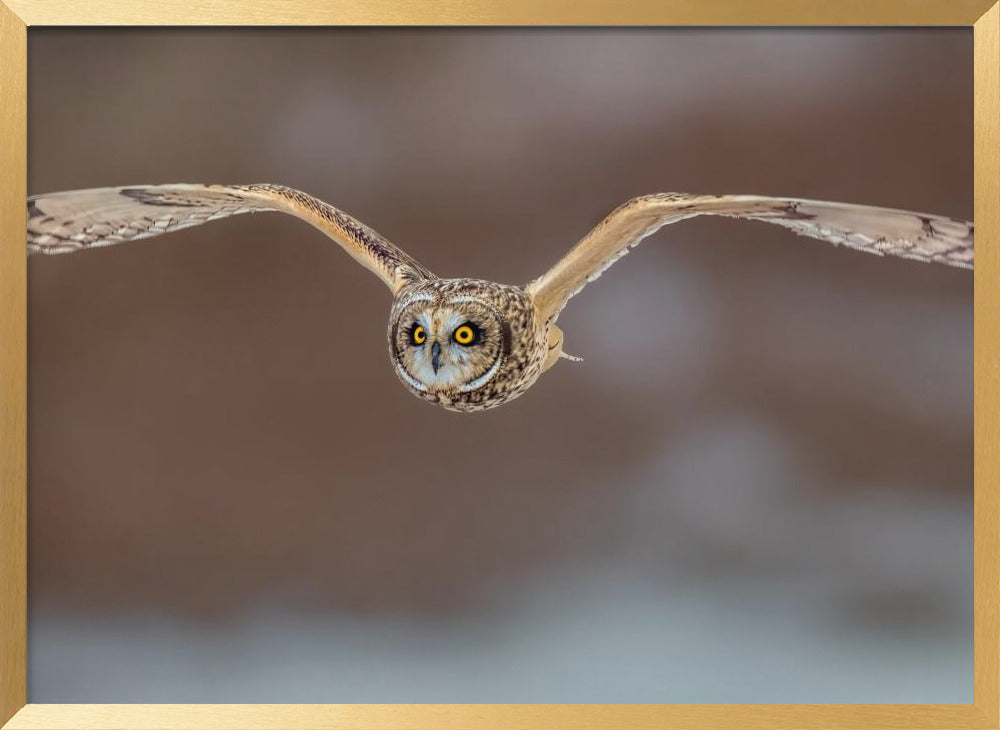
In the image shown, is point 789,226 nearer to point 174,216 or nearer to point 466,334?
point 466,334

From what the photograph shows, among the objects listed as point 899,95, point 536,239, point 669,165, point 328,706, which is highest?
point 899,95

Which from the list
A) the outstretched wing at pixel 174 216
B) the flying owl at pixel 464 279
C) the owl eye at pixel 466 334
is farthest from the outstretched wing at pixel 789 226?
the outstretched wing at pixel 174 216

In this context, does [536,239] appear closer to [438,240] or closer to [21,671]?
[438,240]

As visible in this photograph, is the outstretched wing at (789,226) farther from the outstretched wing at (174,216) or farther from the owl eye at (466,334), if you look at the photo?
the outstretched wing at (174,216)

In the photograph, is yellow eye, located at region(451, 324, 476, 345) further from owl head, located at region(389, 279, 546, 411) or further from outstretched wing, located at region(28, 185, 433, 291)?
outstretched wing, located at region(28, 185, 433, 291)

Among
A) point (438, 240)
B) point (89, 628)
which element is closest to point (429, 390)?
point (438, 240)

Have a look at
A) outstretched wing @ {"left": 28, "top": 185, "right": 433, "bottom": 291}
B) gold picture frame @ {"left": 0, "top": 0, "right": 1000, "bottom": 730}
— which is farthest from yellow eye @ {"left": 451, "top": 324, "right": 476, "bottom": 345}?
gold picture frame @ {"left": 0, "top": 0, "right": 1000, "bottom": 730}

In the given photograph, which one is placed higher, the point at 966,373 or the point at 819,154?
the point at 819,154

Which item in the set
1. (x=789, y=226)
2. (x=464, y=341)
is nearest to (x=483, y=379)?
(x=464, y=341)
